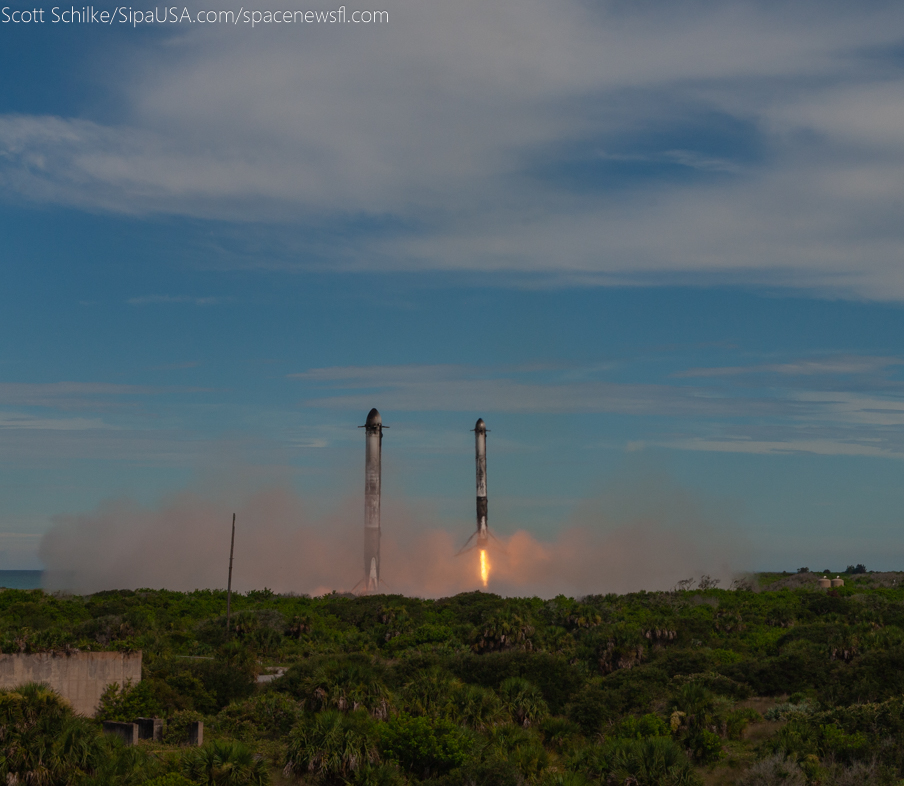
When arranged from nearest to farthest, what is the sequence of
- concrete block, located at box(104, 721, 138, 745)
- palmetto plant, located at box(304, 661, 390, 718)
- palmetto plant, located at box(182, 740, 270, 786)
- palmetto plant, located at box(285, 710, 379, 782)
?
1. palmetto plant, located at box(182, 740, 270, 786)
2. palmetto plant, located at box(285, 710, 379, 782)
3. concrete block, located at box(104, 721, 138, 745)
4. palmetto plant, located at box(304, 661, 390, 718)

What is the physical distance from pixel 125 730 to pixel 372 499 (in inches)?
2540

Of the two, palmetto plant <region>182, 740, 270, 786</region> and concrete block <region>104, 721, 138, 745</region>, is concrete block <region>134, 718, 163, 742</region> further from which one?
palmetto plant <region>182, 740, 270, 786</region>

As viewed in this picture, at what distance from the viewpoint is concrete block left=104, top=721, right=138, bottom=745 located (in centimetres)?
4127

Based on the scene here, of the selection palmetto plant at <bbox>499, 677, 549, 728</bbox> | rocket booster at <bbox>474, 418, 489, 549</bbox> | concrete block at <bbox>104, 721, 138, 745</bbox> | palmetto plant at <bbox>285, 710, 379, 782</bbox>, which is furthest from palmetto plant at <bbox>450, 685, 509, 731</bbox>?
rocket booster at <bbox>474, 418, 489, 549</bbox>

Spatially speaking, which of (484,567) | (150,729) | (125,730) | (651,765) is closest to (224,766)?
(125,730)

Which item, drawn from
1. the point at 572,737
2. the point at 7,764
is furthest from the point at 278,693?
the point at 7,764

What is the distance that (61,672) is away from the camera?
148 ft

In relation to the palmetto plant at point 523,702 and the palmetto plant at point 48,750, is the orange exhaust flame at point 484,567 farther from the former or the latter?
the palmetto plant at point 48,750

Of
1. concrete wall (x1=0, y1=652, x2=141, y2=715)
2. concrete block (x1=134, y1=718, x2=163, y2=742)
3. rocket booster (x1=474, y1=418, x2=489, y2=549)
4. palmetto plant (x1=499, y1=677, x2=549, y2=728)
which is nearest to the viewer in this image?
concrete block (x1=134, y1=718, x2=163, y2=742)

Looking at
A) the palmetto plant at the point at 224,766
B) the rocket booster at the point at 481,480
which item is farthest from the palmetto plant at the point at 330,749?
the rocket booster at the point at 481,480

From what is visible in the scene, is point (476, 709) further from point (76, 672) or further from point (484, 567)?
point (484, 567)

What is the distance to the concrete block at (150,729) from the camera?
42.5 metres

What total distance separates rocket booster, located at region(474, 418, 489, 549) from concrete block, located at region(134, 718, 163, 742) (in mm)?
63180

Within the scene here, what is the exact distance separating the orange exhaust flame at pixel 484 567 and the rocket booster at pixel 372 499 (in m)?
10.7
